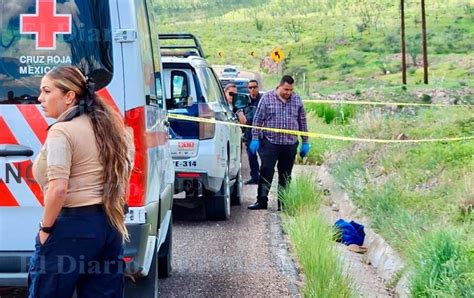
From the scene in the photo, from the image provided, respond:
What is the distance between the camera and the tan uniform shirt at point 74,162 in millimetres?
4504

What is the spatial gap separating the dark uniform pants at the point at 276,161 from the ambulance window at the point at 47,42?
6.27 meters

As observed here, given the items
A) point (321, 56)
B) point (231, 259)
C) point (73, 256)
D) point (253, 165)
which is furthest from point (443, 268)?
point (321, 56)

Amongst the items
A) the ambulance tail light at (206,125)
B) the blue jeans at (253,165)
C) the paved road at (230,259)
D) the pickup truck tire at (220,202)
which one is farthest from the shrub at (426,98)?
the ambulance tail light at (206,125)

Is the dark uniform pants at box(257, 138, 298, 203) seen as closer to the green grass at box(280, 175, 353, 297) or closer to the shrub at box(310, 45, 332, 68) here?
the green grass at box(280, 175, 353, 297)

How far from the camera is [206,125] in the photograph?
1053 centimetres

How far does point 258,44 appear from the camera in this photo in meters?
74.2

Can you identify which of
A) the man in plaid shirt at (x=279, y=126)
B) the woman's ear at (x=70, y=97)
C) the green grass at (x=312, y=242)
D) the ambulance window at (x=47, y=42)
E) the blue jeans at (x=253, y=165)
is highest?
the ambulance window at (x=47, y=42)

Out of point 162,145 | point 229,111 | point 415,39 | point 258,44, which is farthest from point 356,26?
point 162,145

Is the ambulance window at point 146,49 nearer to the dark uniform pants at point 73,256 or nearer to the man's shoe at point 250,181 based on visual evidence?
the dark uniform pants at point 73,256

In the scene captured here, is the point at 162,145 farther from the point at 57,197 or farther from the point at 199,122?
the point at 199,122

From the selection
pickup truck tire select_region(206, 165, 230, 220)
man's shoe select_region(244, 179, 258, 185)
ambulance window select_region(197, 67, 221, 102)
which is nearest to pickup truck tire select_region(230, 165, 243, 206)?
pickup truck tire select_region(206, 165, 230, 220)

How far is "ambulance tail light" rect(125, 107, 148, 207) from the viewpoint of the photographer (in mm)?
5492

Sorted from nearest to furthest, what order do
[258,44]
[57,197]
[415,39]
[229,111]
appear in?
[57,197]
[229,111]
[415,39]
[258,44]

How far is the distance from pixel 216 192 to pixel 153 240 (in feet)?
16.8
